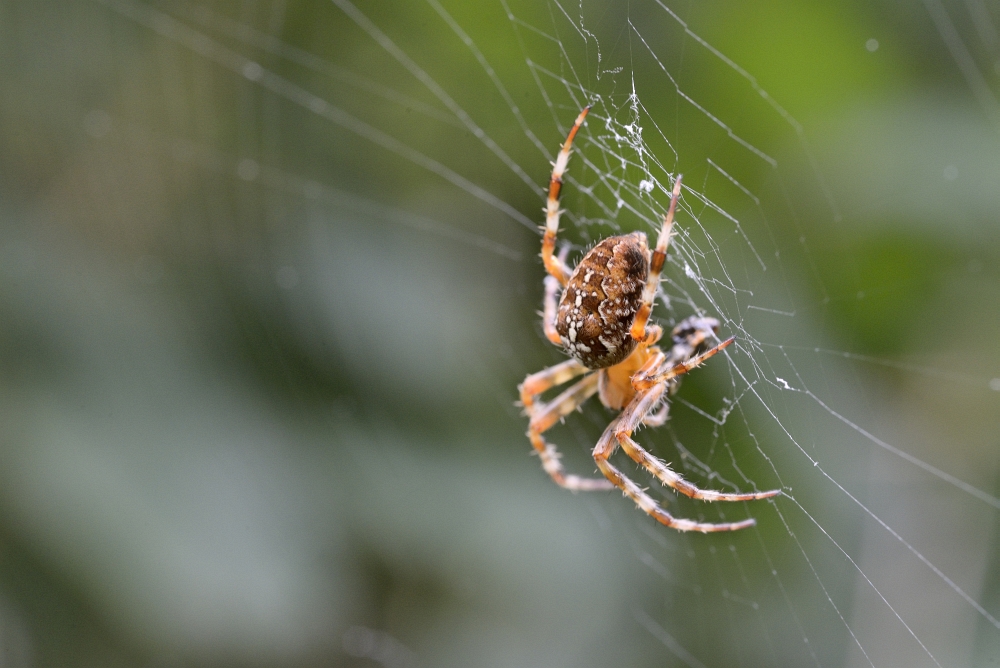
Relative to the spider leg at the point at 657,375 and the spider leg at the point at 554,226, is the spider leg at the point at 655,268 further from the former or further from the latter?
the spider leg at the point at 554,226

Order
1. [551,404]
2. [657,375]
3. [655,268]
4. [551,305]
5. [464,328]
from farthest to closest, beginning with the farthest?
[464,328]
[551,404]
[551,305]
[657,375]
[655,268]

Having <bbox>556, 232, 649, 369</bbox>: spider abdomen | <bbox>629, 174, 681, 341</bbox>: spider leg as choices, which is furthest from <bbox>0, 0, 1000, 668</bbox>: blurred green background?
<bbox>629, 174, 681, 341</bbox>: spider leg

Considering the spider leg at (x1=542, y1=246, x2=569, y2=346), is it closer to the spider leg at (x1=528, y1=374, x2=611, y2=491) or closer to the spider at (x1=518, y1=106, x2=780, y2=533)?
the spider at (x1=518, y1=106, x2=780, y2=533)

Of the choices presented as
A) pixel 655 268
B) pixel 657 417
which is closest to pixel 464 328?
pixel 657 417

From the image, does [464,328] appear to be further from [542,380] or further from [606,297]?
[606,297]

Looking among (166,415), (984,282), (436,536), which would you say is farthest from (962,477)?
(166,415)

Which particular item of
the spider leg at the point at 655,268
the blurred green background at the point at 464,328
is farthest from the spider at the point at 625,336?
the blurred green background at the point at 464,328
